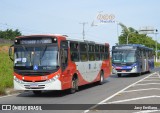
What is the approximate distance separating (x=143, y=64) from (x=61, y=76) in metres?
21.9

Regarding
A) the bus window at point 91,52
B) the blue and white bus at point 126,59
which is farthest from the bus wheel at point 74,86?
the blue and white bus at point 126,59

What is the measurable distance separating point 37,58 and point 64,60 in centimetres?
123

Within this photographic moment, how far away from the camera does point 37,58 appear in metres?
16.7

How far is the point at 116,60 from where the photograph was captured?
34188 mm

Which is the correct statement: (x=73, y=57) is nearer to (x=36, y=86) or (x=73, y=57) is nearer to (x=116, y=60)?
(x=36, y=86)

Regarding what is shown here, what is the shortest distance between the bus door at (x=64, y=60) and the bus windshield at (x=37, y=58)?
0.37 m

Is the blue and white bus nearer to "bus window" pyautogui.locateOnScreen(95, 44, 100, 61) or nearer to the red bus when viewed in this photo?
"bus window" pyautogui.locateOnScreen(95, 44, 100, 61)

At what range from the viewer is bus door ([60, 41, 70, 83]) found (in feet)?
55.3

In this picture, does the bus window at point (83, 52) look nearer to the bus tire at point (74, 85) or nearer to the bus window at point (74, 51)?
the bus window at point (74, 51)

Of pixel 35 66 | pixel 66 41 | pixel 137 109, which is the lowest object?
pixel 137 109

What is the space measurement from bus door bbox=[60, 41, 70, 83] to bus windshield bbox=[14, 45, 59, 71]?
1.22ft

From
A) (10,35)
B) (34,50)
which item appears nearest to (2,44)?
(34,50)

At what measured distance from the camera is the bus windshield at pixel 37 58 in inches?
651

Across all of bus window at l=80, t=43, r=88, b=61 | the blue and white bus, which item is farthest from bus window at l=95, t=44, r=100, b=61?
the blue and white bus
